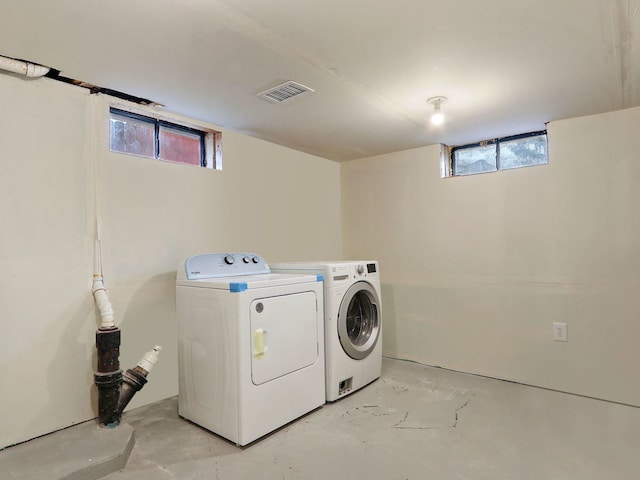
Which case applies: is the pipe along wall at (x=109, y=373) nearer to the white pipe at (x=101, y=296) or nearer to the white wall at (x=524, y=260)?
the white pipe at (x=101, y=296)

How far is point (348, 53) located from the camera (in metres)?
1.75

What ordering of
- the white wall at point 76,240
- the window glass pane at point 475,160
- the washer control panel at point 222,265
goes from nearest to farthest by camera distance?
the white wall at point 76,240
the washer control panel at point 222,265
the window glass pane at point 475,160

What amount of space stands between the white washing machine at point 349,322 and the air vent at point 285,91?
3.57 ft

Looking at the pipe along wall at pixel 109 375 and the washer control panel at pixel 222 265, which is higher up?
the washer control panel at pixel 222 265

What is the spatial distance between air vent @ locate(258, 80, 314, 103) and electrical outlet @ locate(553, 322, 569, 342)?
231 centimetres

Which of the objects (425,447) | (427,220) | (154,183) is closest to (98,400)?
(154,183)

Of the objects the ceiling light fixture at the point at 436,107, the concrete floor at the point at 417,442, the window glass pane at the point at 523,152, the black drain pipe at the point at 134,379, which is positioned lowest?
the concrete floor at the point at 417,442

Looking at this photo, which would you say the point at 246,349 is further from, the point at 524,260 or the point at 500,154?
the point at 500,154

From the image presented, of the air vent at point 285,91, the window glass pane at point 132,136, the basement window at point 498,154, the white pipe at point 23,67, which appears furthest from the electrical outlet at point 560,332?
the white pipe at point 23,67

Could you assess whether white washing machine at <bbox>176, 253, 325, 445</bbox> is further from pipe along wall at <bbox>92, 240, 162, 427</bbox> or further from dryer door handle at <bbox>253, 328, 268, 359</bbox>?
pipe along wall at <bbox>92, 240, 162, 427</bbox>

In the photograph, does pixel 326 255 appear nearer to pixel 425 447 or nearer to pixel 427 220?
pixel 427 220

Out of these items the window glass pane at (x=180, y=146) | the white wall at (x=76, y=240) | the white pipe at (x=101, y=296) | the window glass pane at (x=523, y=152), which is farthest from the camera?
the window glass pane at (x=523, y=152)

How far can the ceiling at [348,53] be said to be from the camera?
1.44 m

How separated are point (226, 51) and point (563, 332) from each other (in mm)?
2772
